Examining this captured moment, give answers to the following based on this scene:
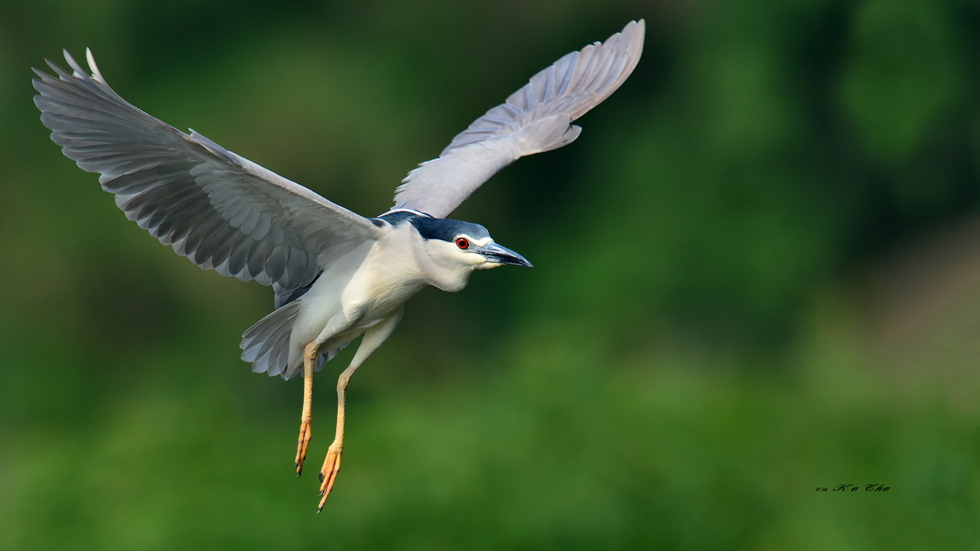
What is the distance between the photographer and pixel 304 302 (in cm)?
441

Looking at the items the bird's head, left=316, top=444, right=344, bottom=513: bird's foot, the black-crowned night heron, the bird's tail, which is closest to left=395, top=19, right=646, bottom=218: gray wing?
the black-crowned night heron

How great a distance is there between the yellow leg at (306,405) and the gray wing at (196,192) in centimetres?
23

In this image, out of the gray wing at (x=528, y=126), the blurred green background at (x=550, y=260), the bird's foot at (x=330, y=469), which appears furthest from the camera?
the blurred green background at (x=550, y=260)

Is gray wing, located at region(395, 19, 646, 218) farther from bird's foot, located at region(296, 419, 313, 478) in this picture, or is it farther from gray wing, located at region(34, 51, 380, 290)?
bird's foot, located at region(296, 419, 313, 478)

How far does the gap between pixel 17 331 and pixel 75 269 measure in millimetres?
813

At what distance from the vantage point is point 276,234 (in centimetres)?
429

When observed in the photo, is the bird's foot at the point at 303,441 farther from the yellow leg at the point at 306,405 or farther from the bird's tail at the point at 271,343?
the bird's tail at the point at 271,343

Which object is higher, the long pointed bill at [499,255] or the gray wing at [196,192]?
the long pointed bill at [499,255]

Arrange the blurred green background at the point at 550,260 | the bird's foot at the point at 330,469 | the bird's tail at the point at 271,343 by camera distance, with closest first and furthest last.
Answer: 1. the bird's foot at the point at 330,469
2. the bird's tail at the point at 271,343
3. the blurred green background at the point at 550,260

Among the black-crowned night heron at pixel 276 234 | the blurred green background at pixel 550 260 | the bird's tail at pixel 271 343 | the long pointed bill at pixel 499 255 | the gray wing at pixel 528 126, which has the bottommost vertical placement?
the bird's tail at pixel 271 343

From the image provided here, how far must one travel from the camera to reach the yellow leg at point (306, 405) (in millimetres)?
4059

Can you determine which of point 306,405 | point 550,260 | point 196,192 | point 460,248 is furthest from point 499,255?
point 550,260

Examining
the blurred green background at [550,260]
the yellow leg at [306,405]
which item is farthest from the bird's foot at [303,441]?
the blurred green background at [550,260]

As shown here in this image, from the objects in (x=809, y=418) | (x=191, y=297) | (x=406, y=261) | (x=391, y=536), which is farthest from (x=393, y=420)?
(x=406, y=261)
